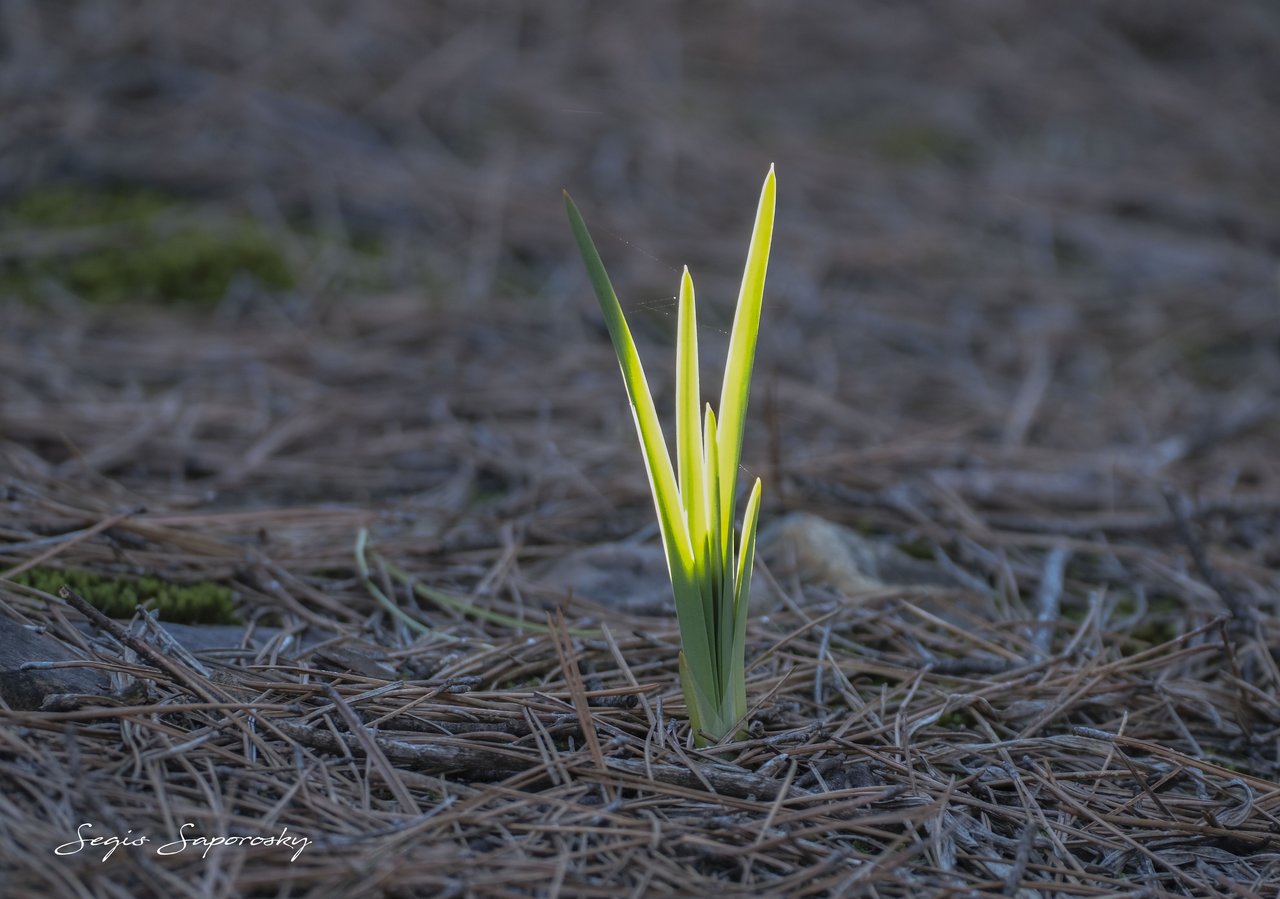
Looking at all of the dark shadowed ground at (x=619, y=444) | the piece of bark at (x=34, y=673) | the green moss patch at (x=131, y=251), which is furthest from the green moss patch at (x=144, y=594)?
the green moss patch at (x=131, y=251)

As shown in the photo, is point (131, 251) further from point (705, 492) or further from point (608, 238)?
point (705, 492)

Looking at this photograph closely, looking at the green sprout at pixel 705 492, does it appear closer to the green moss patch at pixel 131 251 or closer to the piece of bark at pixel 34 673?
the piece of bark at pixel 34 673

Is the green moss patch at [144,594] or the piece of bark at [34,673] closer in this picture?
the piece of bark at [34,673]

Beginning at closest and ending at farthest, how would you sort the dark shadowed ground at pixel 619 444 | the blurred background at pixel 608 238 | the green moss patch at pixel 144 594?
1. the dark shadowed ground at pixel 619 444
2. the green moss patch at pixel 144 594
3. the blurred background at pixel 608 238

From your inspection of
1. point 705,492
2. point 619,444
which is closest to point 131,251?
point 619,444

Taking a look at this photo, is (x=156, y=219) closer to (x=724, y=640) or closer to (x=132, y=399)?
(x=132, y=399)

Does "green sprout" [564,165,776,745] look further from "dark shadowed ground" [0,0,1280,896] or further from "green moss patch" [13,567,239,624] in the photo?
"green moss patch" [13,567,239,624]

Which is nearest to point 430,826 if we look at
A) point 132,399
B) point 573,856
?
point 573,856
